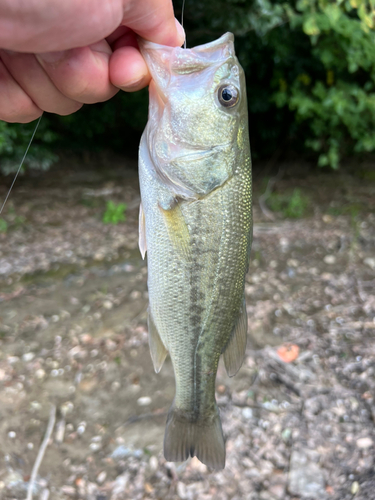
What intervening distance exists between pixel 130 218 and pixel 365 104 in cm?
376

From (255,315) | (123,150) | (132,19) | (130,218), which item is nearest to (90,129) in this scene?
(123,150)

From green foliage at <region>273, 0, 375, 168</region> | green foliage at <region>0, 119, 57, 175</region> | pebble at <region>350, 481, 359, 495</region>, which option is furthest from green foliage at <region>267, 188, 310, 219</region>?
pebble at <region>350, 481, 359, 495</region>

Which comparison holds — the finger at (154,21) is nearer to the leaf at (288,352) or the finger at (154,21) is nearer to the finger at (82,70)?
the finger at (82,70)

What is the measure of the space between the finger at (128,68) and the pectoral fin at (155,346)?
92cm

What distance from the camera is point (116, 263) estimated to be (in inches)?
174

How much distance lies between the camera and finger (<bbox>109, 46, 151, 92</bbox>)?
1393 mm

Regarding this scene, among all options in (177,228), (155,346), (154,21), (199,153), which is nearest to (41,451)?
(155,346)

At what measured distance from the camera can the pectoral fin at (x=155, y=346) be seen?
5.29ft

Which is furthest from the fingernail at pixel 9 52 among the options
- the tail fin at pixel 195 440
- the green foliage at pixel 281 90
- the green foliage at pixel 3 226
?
the green foliage at pixel 3 226

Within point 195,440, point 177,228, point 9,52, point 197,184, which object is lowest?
point 195,440

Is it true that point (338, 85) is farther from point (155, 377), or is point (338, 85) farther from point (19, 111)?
point (19, 111)

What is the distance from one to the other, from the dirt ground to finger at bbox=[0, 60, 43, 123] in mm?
2000

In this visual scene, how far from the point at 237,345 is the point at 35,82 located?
4.49ft

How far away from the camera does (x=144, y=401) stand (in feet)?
9.17
